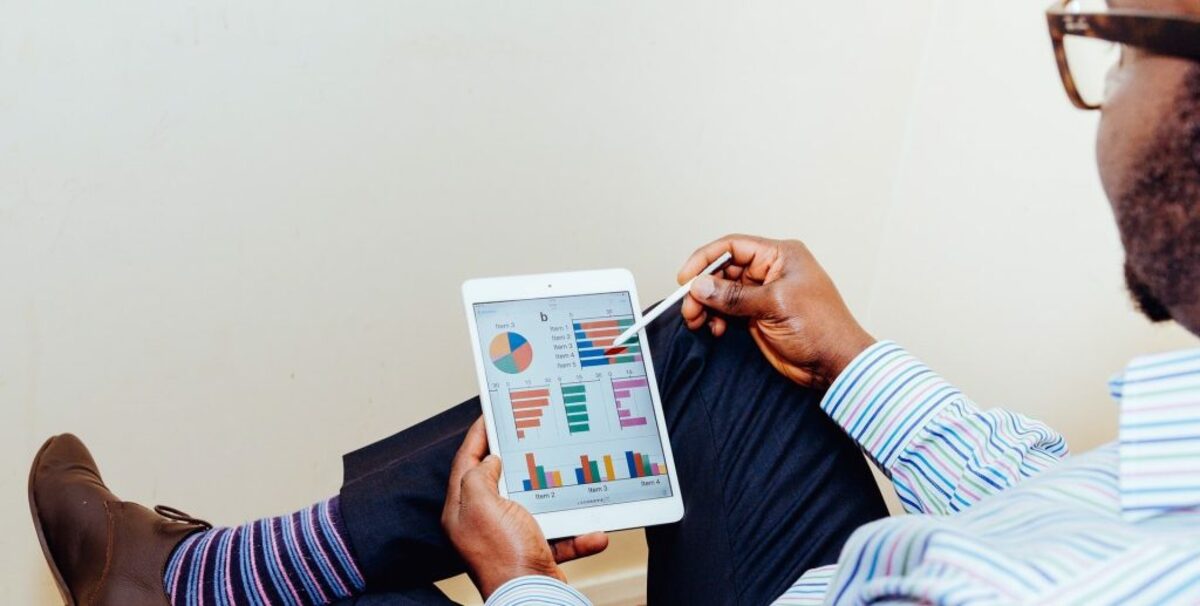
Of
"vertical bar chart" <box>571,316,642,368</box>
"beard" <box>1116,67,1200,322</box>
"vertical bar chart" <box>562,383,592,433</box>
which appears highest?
"beard" <box>1116,67,1200,322</box>

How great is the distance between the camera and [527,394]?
899mm

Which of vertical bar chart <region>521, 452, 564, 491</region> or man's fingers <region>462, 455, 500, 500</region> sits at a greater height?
man's fingers <region>462, 455, 500, 500</region>

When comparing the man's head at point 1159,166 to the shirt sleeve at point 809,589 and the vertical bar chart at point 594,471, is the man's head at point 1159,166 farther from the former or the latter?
the vertical bar chart at point 594,471

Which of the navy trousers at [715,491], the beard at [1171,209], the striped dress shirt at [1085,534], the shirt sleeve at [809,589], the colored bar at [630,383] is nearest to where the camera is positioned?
the striped dress shirt at [1085,534]

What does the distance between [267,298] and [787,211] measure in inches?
25.2

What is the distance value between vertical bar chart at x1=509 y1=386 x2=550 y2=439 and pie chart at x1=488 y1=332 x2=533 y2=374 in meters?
0.02

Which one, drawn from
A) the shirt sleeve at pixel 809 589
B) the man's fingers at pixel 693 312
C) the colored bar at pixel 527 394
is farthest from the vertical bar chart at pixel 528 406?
the shirt sleeve at pixel 809 589

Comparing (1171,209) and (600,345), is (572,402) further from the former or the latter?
(1171,209)

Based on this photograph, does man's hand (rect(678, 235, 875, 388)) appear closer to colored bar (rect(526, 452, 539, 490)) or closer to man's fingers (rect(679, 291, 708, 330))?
man's fingers (rect(679, 291, 708, 330))

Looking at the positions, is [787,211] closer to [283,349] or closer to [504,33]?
[504,33]

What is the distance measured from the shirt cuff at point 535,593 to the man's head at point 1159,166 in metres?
0.43

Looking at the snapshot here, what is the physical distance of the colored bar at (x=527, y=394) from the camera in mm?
895

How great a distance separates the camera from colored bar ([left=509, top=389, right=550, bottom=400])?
2.94 ft

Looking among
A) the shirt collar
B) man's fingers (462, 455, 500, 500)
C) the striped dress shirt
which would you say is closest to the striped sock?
man's fingers (462, 455, 500, 500)
